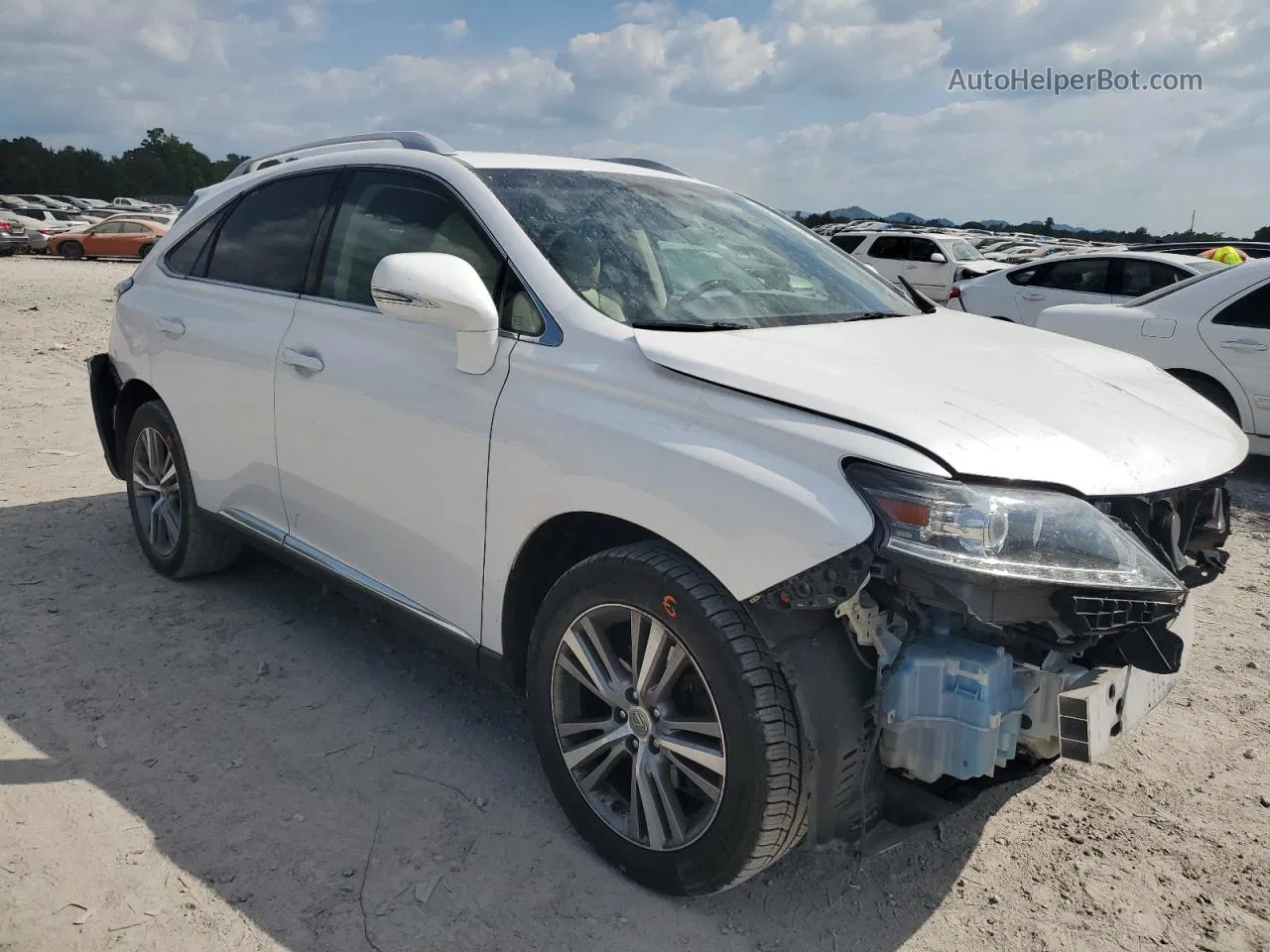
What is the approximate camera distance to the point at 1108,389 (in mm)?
2707

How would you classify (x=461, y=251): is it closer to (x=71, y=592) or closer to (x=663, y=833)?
(x=663, y=833)

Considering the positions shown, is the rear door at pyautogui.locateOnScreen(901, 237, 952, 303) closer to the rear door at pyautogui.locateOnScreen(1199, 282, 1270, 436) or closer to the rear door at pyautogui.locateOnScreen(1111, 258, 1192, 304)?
the rear door at pyautogui.locateOnScreen(1111, 258, 1192, 304)

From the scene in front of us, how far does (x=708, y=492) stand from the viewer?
2262mm

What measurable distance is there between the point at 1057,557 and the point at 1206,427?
943 mm

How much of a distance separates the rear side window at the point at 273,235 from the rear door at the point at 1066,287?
30.0 feet

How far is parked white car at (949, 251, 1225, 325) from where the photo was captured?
35.8 ft

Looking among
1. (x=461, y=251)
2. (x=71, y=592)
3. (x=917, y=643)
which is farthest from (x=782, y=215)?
(x=71, y=592)

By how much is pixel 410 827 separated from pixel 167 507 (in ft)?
8.06

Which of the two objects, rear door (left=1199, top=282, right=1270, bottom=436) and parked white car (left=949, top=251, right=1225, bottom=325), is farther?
parked white car (left=949, top=251, right=1225, bottom=325)

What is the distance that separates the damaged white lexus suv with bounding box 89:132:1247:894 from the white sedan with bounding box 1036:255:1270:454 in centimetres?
453

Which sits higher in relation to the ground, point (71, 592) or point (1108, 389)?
point (1108, 389)

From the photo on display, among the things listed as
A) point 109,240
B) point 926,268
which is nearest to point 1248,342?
point 926,268

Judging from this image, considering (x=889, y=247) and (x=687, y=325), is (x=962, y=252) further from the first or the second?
(x=687, y=325)

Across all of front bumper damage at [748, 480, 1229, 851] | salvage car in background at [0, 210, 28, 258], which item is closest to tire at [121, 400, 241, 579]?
front bumper damage at [748, 480, 1229, 851]
